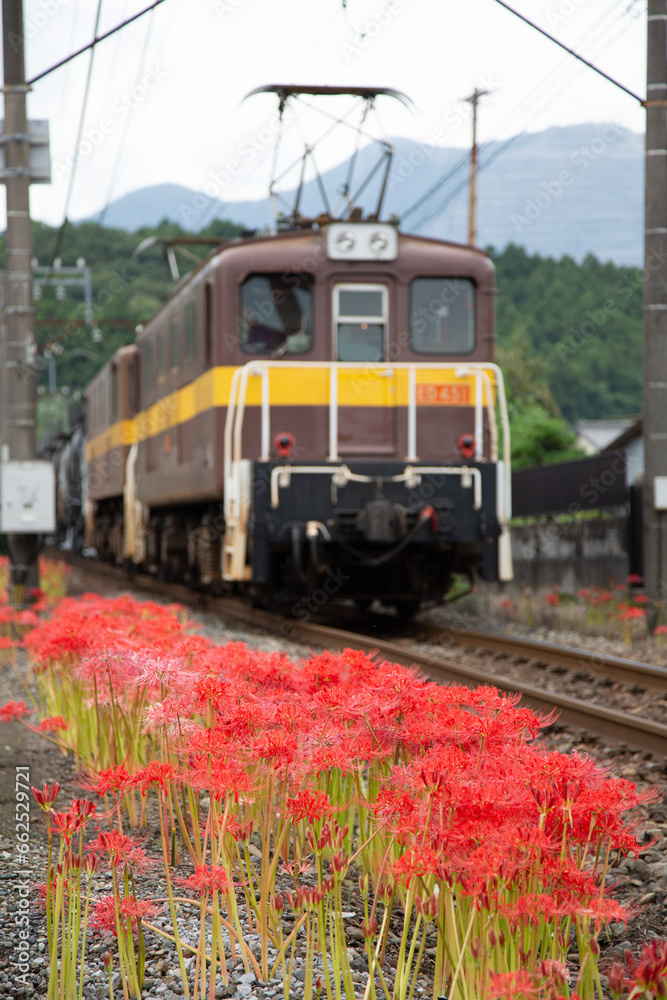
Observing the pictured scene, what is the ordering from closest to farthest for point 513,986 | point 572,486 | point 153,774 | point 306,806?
1. point 513,986
2. point 306,806
3. point 153,774
4. point 572,486

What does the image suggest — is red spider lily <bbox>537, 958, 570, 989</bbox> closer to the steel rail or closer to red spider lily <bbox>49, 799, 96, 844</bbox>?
red spider lily <bbox>49, 799, 96, 844</bbox>

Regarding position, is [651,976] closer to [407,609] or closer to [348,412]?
[348,412]

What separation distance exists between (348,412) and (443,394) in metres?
0.96

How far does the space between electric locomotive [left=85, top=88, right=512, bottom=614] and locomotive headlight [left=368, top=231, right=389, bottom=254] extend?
0.05 feet

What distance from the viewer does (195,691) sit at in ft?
9.86

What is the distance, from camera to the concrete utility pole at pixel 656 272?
1005cm

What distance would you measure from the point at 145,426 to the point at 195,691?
11.3 meters

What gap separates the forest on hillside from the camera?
155ft

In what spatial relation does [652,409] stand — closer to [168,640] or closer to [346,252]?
[346,252]

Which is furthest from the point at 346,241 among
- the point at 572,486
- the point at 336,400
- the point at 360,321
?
the point at 572,486

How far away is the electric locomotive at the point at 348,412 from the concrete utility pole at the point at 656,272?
1436mm

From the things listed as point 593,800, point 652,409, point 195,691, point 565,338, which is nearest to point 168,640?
point 195,691

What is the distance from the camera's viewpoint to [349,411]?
10039 millimetres

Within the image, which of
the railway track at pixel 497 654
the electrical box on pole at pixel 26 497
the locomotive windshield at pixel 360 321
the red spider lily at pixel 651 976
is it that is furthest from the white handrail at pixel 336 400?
the red spider lily at pixel 651 976
